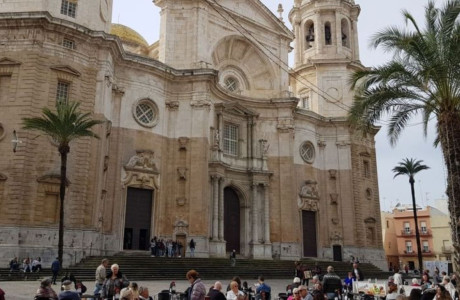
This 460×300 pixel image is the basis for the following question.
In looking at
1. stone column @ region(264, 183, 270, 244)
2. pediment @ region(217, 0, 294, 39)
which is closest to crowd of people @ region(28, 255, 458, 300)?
stone column @ region(264, 183, 270, 244)

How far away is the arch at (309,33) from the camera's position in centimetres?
4355

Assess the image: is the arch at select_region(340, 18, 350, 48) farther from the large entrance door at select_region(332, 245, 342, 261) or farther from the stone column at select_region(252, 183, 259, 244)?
the large entrance door at select_region(332, 245, 342, 261)

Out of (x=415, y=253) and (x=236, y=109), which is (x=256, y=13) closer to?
(x=236, y=109)

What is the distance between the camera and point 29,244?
71.1 ft

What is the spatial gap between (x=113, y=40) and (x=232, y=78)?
42.8 ft

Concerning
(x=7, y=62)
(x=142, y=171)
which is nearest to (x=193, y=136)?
(x=142, y=171)

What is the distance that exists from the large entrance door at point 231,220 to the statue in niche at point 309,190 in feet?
18.4

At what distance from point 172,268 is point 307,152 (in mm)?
17888

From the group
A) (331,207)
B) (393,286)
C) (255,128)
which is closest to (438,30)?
(393,286)

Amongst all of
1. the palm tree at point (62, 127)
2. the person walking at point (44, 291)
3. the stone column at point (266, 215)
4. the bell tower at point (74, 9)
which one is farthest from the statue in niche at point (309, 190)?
the person walking at point (44, 291)

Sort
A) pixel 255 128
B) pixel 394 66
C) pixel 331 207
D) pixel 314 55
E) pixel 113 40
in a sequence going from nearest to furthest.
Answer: pixel 394 66 → pixel 113 40 → pixel 255 128 → pixel 331 207 → pixel 314 55

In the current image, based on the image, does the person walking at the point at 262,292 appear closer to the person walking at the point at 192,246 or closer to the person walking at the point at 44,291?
the person walking at the point at 44,291

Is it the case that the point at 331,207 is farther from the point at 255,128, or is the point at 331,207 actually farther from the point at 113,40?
the point at 113,40

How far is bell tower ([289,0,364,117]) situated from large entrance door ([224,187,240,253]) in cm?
1200
